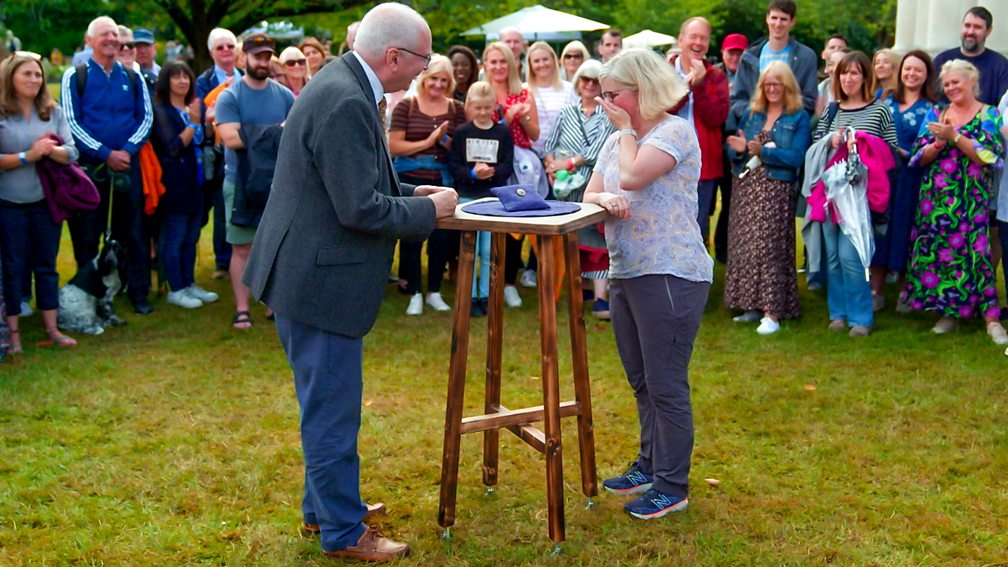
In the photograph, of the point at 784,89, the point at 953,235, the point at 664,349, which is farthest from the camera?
the point at 784,89

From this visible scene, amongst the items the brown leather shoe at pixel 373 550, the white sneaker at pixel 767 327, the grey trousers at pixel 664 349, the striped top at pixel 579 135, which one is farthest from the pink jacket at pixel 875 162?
the brown leather shoe at pixel 373 550

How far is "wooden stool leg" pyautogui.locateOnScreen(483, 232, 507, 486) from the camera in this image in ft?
13.6

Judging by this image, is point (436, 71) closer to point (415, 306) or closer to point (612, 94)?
point (415, 306)

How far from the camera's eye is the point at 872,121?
721 cm

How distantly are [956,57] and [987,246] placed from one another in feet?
5.57

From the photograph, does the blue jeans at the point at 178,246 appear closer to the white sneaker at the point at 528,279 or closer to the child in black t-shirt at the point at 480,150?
the child in black t-shirt at the point at 480,150

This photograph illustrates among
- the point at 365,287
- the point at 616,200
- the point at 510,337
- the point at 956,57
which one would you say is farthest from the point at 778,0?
the point at 365,287

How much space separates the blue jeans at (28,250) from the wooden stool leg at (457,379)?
12.9ft

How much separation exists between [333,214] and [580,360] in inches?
47.3

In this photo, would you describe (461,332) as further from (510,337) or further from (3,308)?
(3,308)

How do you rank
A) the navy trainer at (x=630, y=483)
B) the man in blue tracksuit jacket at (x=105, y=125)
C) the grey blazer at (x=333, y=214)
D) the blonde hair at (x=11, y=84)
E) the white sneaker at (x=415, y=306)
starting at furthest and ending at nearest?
1. the white sneaker at (x=415, y=306)
2. the man in blue tracksuit jacket at (x=105, y=125)
3. the blonde hair at (x=11, y=84)
4. the navy trainer at (x=630, y=483)
5. the grey blazer at (x=333, y=214)

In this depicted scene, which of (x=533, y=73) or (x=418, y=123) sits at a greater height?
(x=533, y=73)

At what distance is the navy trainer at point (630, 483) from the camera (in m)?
4.63

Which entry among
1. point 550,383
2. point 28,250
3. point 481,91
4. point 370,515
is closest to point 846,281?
point 481,91
